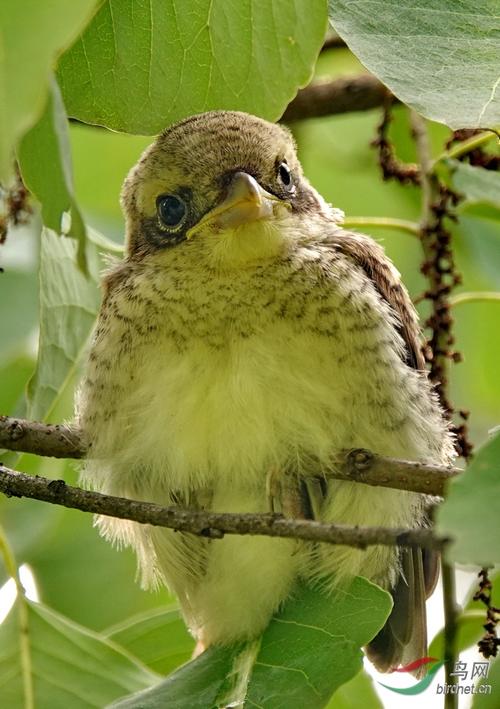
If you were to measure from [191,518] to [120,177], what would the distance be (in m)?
2.57

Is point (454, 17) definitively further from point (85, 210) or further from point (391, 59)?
point (85, 210)

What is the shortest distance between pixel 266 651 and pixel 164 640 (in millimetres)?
703

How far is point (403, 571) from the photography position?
3566mm

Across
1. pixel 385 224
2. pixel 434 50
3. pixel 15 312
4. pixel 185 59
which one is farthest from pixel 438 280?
pixel 15 312

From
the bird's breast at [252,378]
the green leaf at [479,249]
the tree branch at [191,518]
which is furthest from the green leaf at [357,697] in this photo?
the green leaf at [479,249]

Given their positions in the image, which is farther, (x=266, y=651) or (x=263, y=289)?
(x=263, y=289)

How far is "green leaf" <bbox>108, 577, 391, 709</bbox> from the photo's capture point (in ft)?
8.48

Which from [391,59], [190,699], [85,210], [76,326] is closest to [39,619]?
[190,699]

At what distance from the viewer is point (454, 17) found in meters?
2.39

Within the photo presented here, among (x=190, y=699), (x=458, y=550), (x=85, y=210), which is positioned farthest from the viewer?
(x=85, y=210)

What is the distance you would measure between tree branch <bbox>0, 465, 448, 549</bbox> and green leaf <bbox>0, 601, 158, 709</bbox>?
23.6 inches

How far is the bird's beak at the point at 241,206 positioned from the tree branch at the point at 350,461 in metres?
0.74

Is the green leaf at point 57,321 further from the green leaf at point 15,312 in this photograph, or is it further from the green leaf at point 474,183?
the green leaf at point 474,183

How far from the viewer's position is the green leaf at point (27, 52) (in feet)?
4.52
